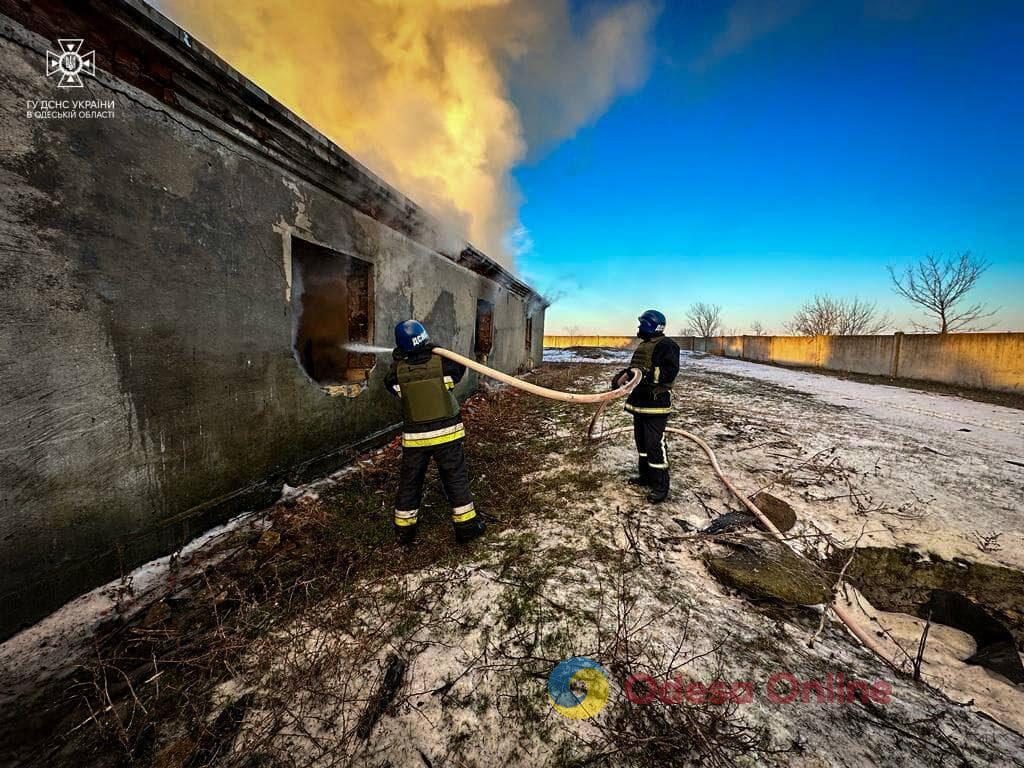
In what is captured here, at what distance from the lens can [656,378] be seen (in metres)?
3.47

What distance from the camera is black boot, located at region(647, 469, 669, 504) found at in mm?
3438

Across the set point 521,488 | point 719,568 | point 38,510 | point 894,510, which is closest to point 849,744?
point 719,568

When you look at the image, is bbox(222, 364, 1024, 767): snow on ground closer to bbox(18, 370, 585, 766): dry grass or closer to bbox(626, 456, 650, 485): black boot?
bbox(18, 370, 585, 766): dry grass

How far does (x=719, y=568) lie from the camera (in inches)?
99.3

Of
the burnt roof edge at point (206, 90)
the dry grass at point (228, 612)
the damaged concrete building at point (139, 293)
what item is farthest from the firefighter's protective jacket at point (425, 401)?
the burnt roof edge at point (206, 90)

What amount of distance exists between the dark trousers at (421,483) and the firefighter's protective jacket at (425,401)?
0.08 meters

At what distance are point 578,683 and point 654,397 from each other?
2505 millimetres

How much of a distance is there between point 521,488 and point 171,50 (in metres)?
4.35

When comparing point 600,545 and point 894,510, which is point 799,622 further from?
point 894,510

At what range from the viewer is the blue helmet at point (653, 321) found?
3668mm

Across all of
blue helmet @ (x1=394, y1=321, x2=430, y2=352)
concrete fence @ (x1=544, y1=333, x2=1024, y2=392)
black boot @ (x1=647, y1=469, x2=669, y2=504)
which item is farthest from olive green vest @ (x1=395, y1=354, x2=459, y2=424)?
concrete fence @ (x1=544, y1=333, x2=1024, y2=392)

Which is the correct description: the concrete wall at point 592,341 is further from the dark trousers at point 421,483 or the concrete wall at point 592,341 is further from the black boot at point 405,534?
the black boot at point 405,534

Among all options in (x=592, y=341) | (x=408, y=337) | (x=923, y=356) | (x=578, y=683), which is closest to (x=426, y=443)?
(x=408, y=337)

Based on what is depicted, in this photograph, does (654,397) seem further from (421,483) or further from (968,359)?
(968,359)
